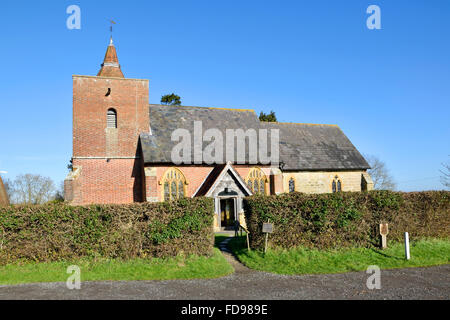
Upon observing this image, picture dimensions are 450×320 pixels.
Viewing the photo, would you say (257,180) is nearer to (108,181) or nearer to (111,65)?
(108,181)

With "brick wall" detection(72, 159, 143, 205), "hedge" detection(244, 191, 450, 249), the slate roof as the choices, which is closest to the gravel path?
"hedge" detection(244, 191, 450, 249)

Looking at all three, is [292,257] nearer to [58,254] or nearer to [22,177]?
[58,254]

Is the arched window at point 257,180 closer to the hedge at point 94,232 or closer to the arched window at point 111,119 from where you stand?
the arched window at point 111,119

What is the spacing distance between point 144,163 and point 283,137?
13026 millimetres

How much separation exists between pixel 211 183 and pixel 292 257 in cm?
1086

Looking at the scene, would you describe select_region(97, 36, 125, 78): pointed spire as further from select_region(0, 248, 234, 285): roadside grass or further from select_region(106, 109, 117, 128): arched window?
select_region(0, 248, 234, 285): roadside grass

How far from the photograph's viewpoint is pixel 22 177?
177 ft

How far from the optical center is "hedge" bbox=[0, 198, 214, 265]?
480 inches

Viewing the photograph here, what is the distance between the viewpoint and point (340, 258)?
12.8m

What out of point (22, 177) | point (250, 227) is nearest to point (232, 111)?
point (250, 227)

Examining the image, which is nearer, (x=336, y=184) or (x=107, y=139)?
(x=107, y=139)

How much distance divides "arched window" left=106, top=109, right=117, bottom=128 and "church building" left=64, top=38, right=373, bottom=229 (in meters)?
0.07

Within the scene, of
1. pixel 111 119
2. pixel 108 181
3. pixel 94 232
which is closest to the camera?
pixel 94 232

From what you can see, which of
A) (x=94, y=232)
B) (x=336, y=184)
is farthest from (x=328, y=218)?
(x=336, y=184)
